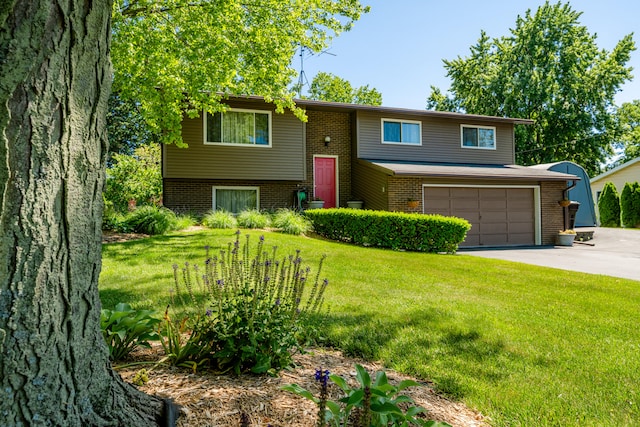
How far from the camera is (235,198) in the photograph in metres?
15.3

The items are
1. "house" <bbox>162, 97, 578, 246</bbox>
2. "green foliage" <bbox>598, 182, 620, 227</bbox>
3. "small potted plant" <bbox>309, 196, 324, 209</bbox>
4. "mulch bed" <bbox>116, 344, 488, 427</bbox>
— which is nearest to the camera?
"mulch bed" <bbox>116, 344, 488, 427</bbox>

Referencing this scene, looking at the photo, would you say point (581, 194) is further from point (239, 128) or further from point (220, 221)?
point (220, 221)

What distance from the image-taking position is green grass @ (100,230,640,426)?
8.46ft

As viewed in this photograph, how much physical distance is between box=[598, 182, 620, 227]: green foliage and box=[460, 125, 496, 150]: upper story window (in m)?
11.6

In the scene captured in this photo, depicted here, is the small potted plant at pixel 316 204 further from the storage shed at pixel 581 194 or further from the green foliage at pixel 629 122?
the green foliage at pixel 629 122

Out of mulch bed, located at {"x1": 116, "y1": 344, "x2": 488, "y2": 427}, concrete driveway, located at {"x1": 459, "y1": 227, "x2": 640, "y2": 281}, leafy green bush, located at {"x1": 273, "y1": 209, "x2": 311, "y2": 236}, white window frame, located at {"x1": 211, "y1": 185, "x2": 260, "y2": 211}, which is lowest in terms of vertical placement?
concrete driveway, located at {"x1": 459, "y1": 227, "x2": 640, "y2": 281}

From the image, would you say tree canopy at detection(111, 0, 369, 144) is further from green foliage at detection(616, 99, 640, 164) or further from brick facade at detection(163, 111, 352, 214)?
green foliage at detection(616, 99, 640, 164)

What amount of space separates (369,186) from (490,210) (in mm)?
4623

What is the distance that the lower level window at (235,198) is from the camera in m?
15.0

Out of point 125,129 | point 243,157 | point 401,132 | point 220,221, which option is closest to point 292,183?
point 243,157

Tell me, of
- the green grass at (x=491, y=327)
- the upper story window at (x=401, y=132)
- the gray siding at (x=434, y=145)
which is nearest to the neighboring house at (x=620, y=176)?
the gray siding at (x=434, y=145)


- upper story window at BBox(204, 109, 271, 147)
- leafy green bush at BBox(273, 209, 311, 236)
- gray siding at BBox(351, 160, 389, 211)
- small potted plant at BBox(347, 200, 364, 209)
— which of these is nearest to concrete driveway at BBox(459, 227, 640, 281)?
gray siding at BBox(351, 160, 389, 211)

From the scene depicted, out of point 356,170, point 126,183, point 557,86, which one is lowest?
point 126,183

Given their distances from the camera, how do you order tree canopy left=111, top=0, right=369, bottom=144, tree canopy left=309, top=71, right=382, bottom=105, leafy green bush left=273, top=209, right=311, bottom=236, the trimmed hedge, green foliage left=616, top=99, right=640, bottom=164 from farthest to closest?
tree canopy left=309, top=71, right=382, bottom=105, green foliage left=616, top=99, right=640, bottom=164, leafy green bush left=273, top=209, right=311, bottom=236, the trimmed hedge, tree canopy left=111, top=0, right=369, bottom=144
